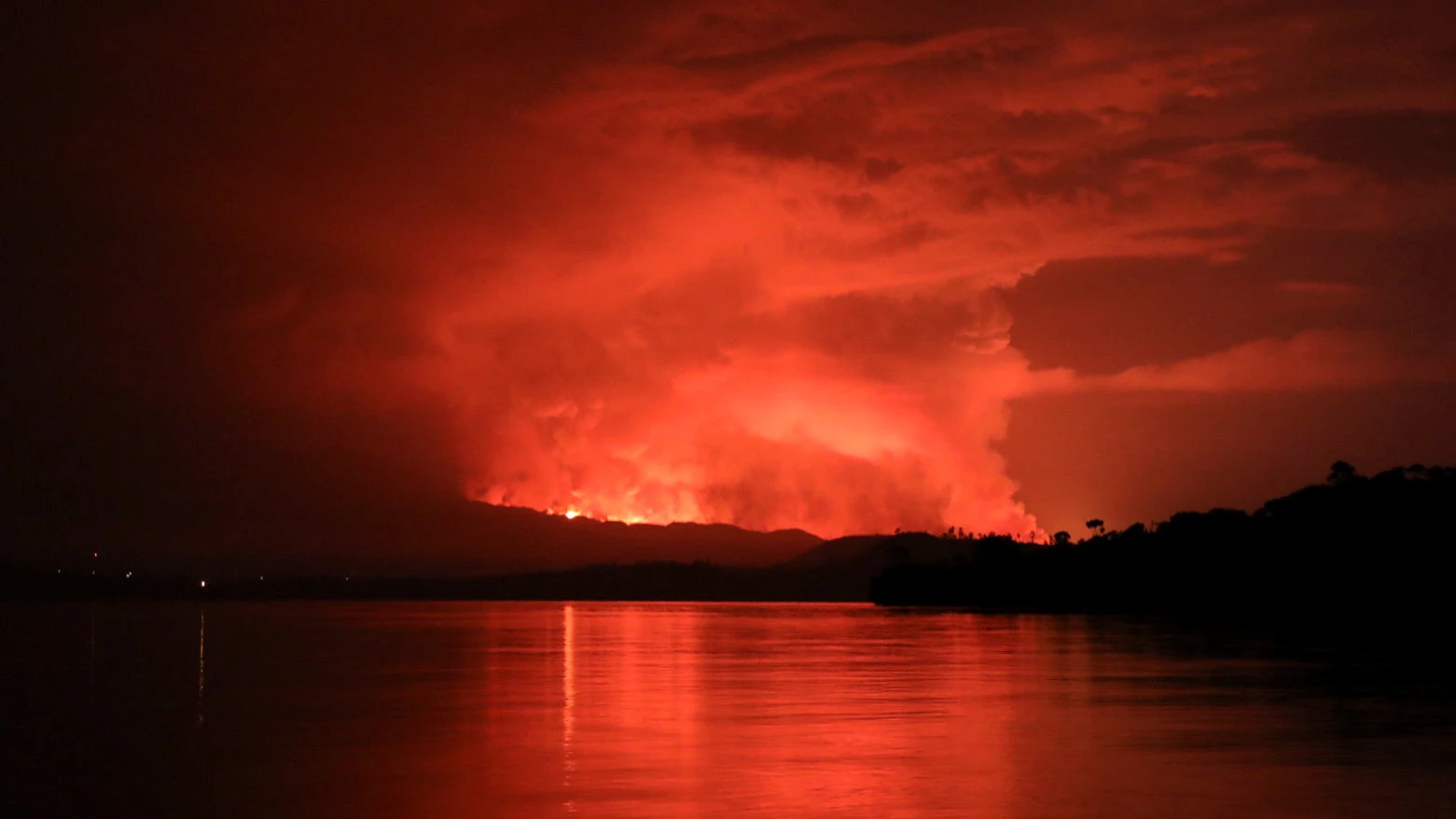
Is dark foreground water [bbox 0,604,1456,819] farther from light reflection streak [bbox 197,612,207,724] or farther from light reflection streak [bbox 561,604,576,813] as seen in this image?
light reflection streak [bbox 197,612,207,724]

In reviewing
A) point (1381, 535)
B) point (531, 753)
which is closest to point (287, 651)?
point (531, 753)

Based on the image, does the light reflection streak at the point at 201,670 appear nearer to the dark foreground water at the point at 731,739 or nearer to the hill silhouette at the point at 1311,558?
the dark foreground water at the point at 731,739

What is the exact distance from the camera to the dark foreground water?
24.2 meters

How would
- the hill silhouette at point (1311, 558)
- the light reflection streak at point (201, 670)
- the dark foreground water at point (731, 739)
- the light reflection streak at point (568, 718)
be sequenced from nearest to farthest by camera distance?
the dark foreground water at point (731, 739), the light reflection streak at point (568, 718), the light reflection streak at point (201, 670), the hill silhouette at point (1311, 558)

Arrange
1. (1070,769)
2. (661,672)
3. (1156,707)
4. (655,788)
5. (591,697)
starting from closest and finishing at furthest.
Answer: (655,788) < (1070,769) < (1156,707) < (591,697) < (661,672)

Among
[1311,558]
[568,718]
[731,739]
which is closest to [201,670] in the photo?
[568,718]

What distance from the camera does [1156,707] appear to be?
1578 inches

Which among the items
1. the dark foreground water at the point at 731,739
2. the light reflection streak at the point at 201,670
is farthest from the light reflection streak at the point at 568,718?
the light reflection streak at the point at 201,670

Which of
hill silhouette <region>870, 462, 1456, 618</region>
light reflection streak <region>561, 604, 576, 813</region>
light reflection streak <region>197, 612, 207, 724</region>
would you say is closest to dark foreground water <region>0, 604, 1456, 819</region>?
light reflection streak <region>561, 604, 576, 813</region>

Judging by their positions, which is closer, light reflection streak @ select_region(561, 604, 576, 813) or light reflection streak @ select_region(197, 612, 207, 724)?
light reflection streak @ select_region(561, 604, 576, 813)

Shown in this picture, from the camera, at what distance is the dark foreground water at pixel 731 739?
79.5 ft

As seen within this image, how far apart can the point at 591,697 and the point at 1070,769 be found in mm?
19855

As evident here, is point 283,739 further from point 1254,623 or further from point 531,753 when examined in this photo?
point 1254,623

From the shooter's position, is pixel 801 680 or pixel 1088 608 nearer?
pixel 801 680
